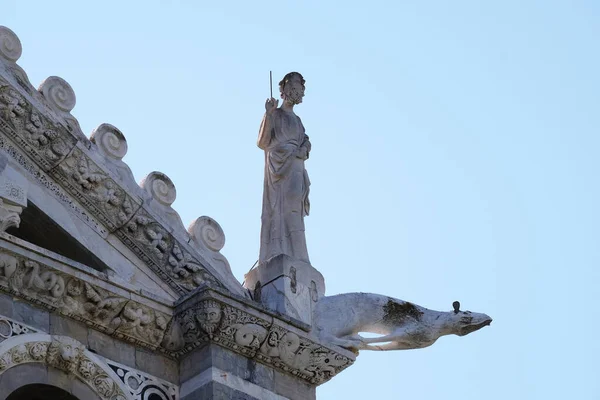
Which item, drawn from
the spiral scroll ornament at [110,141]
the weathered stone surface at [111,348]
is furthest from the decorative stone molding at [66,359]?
the spiral scroll ornament at [110,141]

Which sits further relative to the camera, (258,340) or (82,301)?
(258,340)

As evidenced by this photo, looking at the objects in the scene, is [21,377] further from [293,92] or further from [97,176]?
[293,92]

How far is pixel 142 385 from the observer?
46.3ft

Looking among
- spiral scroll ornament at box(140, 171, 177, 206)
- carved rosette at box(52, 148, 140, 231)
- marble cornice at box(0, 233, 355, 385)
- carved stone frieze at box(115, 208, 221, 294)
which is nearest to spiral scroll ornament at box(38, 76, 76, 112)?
carved rosette at box(52, 148, 140, 231)

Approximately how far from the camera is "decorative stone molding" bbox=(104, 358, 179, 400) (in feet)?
45.9

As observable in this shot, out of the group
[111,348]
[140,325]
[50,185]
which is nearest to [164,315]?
[140,325]

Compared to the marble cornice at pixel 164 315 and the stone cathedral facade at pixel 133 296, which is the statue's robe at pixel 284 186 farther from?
the marble cornice at pixel 164 315

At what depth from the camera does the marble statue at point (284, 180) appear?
1564 centimetres

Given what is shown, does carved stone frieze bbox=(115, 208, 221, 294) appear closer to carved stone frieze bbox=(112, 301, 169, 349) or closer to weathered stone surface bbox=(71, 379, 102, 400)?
carved stone frieze bbox=(112, 301, 169, 349)

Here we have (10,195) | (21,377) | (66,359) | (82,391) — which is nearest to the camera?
(21,377)

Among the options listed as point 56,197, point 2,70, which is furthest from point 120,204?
point 2,70

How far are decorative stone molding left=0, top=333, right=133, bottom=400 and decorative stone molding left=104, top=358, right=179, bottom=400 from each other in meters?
0.07

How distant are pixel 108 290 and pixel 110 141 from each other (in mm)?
1620

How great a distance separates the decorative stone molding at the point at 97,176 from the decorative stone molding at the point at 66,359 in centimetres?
128
